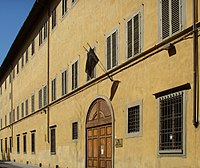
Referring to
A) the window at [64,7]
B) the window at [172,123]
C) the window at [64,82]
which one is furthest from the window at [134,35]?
the window at [64,7]

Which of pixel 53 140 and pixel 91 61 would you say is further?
pixel 53 140

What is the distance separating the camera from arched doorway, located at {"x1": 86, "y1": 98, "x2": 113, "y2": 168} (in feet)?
67.5

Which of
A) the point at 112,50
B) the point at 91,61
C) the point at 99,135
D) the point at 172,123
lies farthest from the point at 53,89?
the point at 172,123

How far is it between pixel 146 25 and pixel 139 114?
3.12m

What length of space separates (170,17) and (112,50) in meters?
5.77

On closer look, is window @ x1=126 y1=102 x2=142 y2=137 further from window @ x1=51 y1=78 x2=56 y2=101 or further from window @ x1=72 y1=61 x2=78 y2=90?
window @ x1=51 y1=78 x2=56 y2=101

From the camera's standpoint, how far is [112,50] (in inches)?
790

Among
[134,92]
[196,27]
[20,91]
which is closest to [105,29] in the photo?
[134,92]

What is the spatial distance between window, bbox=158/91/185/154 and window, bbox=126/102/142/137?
1.86 metres

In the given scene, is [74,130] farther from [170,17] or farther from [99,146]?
[170,17]

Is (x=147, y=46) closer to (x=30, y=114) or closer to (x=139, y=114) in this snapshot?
(x=139, y=114)

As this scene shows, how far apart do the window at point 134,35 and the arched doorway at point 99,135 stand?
3.37m

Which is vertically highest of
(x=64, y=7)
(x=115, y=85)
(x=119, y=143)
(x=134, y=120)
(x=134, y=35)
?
(x=64, y=7)

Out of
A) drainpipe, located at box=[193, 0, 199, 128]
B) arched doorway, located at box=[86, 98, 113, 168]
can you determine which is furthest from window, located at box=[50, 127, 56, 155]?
drainpipe, located at box=[193, 0, 199, 128]
